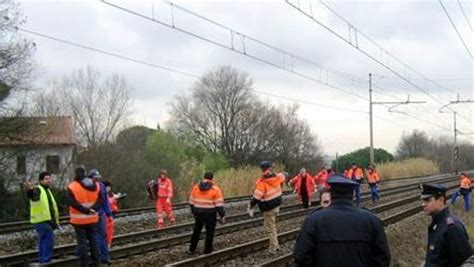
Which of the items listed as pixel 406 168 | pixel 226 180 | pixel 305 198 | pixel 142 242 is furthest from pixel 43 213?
pixel 406 168

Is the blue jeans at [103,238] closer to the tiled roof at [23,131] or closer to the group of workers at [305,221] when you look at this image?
the group of workers at [305,221]

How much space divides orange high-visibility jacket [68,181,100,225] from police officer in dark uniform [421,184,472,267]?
24.5 feet

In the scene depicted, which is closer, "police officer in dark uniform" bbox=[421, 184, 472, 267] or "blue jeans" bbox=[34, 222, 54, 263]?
"police officer in dark uniform" bbox=[421, 184, 472, 267]

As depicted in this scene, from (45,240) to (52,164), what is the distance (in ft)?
82.4

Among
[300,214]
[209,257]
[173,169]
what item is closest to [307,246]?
[209,257]

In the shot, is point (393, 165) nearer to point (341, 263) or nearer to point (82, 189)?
point (82, 189)

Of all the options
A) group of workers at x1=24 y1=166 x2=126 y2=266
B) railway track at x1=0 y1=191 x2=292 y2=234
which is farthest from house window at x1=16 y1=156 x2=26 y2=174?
group of workers at x1=24 y1=166 x2=126 y2=266

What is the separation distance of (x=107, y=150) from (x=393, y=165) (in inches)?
1821

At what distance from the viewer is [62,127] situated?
54.9 metres

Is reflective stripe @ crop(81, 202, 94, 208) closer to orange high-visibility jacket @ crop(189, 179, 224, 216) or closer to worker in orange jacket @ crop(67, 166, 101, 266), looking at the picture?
worker in orange jacket @ crop(67, 166, 101, 266)

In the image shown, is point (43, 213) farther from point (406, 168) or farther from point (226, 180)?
point (406, 168)

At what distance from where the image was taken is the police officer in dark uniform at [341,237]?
529 centimetres

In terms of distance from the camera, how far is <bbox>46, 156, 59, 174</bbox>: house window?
119ft

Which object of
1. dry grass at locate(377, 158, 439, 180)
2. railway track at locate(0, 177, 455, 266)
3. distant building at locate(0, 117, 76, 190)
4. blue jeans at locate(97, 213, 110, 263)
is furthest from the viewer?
dry grass at locate(377, 158, 439, 180)
